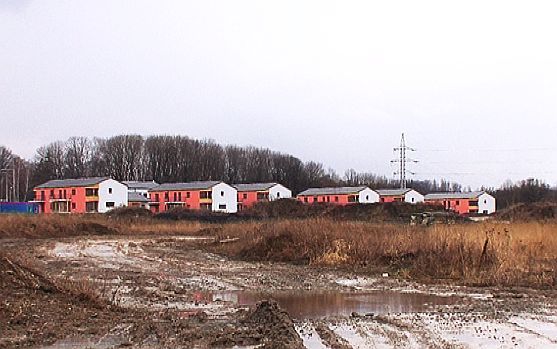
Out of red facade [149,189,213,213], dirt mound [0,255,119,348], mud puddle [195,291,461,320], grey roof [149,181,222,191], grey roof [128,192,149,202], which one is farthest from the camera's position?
grey roof [128,192,149,202]

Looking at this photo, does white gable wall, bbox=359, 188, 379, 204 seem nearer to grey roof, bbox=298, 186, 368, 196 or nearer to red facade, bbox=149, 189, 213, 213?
grey roof, bbox=298, 186, 368, 196

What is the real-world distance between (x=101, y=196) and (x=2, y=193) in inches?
1504

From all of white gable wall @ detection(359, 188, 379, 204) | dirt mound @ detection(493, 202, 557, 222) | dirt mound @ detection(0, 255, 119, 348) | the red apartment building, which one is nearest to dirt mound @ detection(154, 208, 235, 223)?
dirt mound @ detection(493, 202, 557, 222)

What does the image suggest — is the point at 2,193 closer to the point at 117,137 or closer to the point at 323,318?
the point at 117,137

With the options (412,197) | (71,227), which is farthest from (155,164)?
(71,227)

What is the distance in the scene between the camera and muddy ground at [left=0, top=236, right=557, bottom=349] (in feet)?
30.3

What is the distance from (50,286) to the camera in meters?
12.6

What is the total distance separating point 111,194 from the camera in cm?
9431

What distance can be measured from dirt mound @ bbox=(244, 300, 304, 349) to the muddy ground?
0.07 feet

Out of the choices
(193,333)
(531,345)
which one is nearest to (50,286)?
(193,333)

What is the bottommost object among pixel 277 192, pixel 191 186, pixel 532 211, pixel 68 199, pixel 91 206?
pixel 532 211

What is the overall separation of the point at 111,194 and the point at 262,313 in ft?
287

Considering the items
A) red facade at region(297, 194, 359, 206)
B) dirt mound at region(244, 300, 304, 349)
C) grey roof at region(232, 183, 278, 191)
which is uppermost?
grey roof at region(232, 183, 278, 191)

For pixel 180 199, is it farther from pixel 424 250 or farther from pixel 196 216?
pixel 424 250
